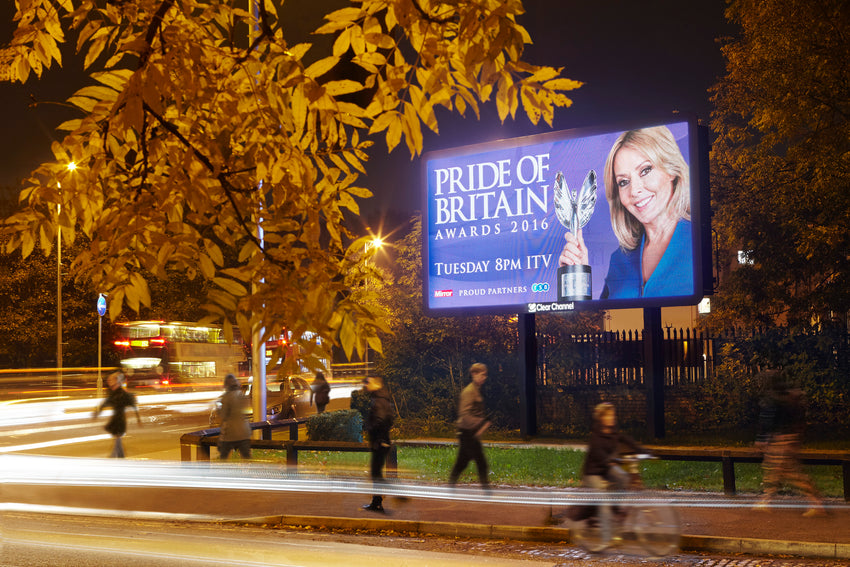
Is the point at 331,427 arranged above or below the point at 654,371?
below

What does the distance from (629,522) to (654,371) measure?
1169 centimetres

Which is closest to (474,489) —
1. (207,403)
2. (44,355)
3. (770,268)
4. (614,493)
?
(614,493)

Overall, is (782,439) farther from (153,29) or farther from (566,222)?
(566,222)

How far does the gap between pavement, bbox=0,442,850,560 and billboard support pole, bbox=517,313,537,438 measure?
853 centimetres

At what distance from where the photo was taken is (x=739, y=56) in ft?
72.2

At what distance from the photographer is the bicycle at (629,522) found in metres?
8.59

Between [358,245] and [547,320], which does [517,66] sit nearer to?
[358,245]

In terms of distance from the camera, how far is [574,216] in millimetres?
20547

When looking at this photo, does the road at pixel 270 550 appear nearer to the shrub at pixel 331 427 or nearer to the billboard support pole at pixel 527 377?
the shrub at pixel 331 427

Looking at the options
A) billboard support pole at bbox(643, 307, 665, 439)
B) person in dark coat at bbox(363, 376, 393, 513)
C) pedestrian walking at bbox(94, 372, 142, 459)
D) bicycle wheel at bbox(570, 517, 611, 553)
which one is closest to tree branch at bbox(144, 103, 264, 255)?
bicycle wheel at bbox(570, 517, 611, 553)

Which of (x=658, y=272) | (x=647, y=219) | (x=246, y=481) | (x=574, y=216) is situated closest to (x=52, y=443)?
(x=246, y=481)

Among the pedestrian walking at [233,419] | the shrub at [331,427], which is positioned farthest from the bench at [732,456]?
the shrub at [331,427]

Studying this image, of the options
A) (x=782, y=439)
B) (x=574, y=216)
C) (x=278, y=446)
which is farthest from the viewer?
(x=574, y=216)

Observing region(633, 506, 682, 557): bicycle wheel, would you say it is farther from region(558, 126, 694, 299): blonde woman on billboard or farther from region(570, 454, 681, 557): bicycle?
region(558, 126, 694, 299): blonde woman on billboard
